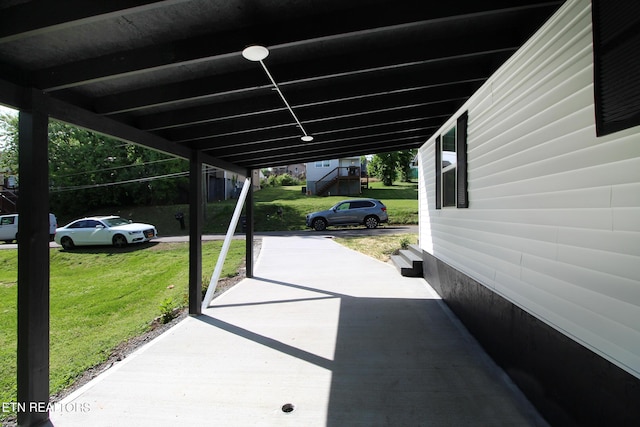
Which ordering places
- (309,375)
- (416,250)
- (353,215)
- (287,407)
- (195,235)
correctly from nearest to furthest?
(287,407) → (309,375) → (195,235) → (416,250) → (353,215)

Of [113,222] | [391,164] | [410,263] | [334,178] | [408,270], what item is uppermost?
[391,164]

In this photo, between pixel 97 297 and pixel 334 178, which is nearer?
pixel 97 297

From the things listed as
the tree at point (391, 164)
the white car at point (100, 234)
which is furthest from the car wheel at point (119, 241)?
the tree at point (391, 164)

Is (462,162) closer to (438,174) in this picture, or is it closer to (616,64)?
(438,174)

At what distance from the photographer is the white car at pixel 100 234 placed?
13289 mm

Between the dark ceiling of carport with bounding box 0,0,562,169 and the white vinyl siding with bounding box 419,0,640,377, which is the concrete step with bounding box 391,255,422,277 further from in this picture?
the dark ceiling of carport with bounding box 0,0,562,169

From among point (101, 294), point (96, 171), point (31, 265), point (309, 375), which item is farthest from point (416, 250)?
point (96, 171)

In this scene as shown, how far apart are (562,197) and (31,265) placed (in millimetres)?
3691

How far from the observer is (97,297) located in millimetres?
7305

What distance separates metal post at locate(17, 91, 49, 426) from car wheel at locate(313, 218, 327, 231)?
1477 centimetres

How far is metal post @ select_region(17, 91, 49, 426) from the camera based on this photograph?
2.36 meters

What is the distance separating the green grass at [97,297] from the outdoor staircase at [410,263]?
3.92 meters

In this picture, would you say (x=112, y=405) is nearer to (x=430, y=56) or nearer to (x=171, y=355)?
(x=171, y=355)

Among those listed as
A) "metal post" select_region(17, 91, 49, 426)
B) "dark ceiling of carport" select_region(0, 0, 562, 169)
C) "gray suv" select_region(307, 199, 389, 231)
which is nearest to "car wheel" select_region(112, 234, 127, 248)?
"gray suv" select_region(307, 199, 389, 231)
